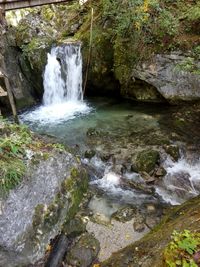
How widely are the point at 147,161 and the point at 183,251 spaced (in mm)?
4106

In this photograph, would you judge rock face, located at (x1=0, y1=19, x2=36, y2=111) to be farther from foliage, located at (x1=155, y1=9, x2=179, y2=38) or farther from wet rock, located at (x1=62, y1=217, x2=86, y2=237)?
wet rock, located at (x1=62, y1=217, x2=86, y2=237)

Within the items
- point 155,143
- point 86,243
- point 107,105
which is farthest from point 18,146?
point 107,105

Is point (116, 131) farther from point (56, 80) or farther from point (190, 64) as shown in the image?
point (56, 80)

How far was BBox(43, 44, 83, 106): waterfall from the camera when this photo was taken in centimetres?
1176

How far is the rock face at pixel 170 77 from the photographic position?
980cm

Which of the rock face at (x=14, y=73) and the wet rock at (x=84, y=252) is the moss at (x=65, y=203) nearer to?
the wet rock at (x=84, y=252)

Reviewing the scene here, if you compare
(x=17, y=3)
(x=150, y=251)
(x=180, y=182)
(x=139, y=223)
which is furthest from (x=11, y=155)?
(x=17, y=3)

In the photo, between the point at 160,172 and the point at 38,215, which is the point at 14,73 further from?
the point at 38,215

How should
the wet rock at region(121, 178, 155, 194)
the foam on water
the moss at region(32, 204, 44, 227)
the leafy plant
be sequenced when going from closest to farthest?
the moss at region(32, 204, 44, 227), the foam on water, the wet rock at region(121, 178, 155, 194), the leafy plant

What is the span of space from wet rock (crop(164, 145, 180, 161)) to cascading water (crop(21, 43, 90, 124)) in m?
4.60

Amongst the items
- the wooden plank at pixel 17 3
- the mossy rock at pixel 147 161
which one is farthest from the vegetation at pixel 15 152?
the wooden plank at pixel 17 3

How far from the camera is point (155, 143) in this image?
8.07m

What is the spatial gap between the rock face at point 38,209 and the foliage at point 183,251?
7.99 ft

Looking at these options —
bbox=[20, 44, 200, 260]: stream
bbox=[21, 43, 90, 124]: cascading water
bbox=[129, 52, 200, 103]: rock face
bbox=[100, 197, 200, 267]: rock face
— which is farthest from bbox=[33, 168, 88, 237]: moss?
Result: bbox=[21, 43, 90, 124]: cascading water
